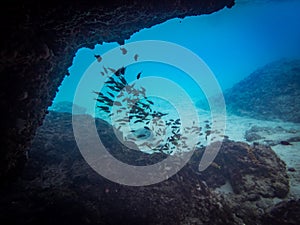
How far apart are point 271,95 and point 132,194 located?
63.7ft

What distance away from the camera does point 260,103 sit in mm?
20156

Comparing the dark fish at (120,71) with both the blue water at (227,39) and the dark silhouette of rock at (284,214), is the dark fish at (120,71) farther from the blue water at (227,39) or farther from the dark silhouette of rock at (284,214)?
the blue water at (227,39)

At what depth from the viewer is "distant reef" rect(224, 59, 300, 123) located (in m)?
17.8

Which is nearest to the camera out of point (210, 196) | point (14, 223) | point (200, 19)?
point (14, 223)

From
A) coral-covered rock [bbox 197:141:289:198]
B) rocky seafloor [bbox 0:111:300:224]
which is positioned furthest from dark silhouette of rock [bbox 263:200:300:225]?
coral-covered rock [bbox 197:141:289:198]

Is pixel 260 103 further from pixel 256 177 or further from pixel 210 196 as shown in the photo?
pixel 210 196

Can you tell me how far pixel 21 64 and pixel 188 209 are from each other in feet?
16.1

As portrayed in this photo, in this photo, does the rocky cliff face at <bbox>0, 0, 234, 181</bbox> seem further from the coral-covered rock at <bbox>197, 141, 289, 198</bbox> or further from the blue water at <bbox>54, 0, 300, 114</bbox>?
the blue water at <bbox>54, 0, 300, 114</bbox>

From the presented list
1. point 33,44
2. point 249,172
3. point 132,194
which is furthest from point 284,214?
point 33,44

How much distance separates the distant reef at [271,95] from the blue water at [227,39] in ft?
54.3

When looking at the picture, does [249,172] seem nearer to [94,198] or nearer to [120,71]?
[94,198]

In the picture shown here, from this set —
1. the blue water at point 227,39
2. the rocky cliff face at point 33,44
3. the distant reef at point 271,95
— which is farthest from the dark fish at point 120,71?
the blue water at point 227,39

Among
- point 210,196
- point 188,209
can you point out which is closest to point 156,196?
point 188,209

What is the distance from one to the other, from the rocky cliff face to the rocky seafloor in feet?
3.20
